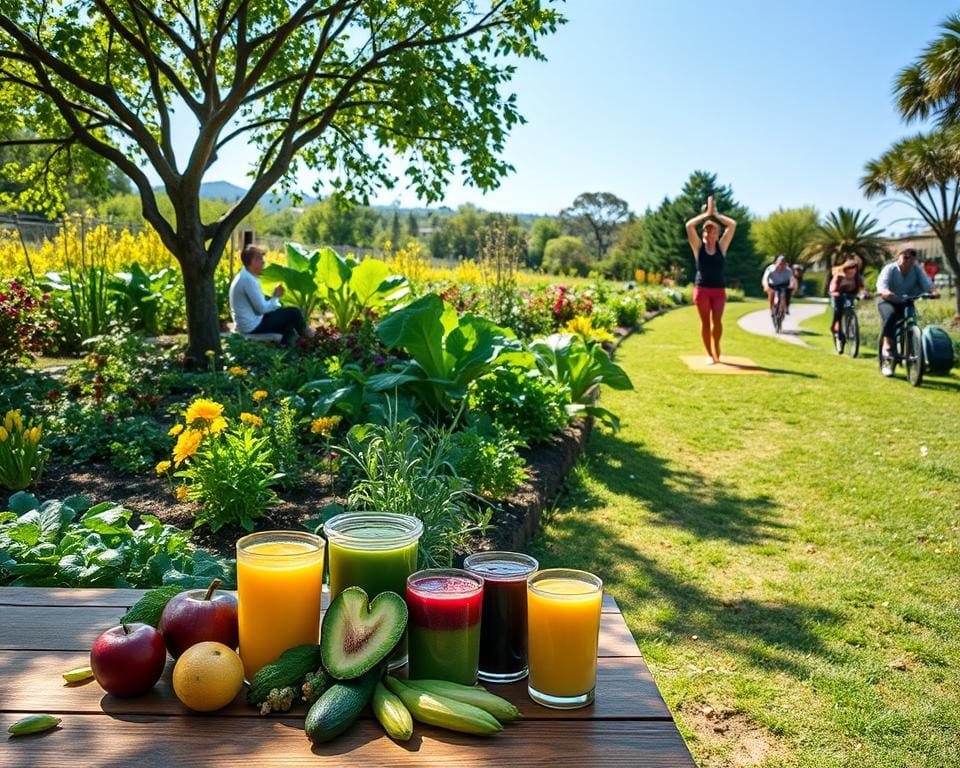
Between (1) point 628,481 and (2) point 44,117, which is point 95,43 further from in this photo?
(1) point 628,481

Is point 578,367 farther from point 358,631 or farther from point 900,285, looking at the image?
point 900,285

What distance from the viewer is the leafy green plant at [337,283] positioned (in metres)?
9.16

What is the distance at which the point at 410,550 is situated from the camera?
1390 mm

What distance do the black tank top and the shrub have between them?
7.66 meters

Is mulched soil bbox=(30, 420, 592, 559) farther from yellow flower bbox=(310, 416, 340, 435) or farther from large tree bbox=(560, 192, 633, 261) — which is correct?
large tree bbox=(560, 192, 633, 261)

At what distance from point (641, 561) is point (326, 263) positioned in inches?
247

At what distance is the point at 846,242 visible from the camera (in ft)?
129

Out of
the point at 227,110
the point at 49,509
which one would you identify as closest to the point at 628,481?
the point at 49,509

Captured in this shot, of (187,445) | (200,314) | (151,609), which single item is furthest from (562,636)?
(200,314)

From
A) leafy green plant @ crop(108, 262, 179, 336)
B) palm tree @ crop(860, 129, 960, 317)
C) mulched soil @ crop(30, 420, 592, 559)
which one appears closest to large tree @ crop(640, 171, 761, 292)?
palm tree @ crop(860, 129, 960, 317)

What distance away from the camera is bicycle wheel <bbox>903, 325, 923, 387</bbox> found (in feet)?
31.5

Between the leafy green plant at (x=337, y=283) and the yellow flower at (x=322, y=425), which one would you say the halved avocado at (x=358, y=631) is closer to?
the yellow flower at (x=322, y=425)

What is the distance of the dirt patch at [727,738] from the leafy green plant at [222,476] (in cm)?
204

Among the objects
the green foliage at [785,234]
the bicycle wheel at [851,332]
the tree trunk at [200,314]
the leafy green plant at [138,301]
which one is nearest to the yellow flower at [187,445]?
the tree trunk at [200,314]
